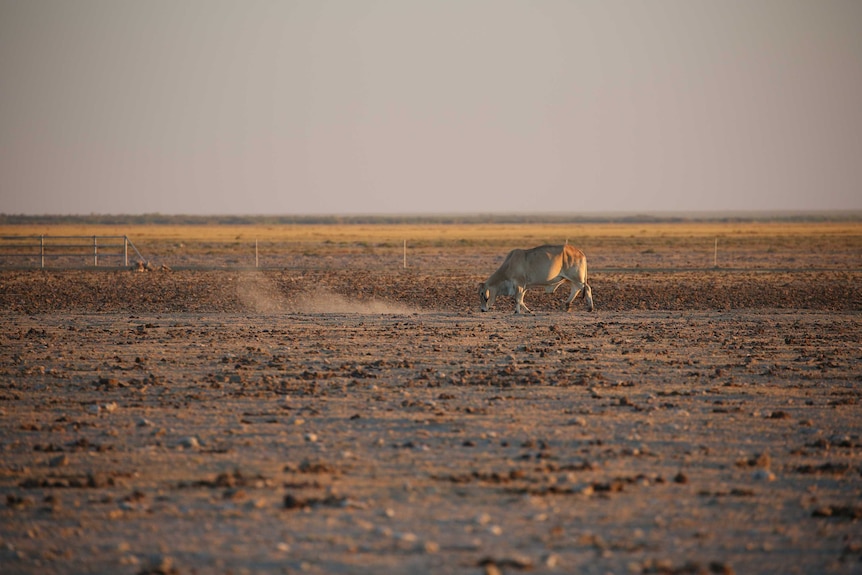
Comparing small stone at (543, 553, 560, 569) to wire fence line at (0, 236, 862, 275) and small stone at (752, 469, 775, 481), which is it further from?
wire fence line at (0, 236, 862, 275)

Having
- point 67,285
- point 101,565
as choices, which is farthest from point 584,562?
point 67,285

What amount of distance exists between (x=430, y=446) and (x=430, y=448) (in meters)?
0.13

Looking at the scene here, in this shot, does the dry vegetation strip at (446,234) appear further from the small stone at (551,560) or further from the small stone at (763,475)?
the small stone at (551,560)

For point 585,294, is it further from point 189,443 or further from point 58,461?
point 58,461

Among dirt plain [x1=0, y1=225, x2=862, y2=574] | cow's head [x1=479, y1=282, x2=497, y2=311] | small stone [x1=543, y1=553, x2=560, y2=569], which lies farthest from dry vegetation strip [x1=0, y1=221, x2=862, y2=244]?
small stone [x1=543, y1=553, x2=560, y2=569]

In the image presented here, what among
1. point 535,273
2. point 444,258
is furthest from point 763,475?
point 444,258

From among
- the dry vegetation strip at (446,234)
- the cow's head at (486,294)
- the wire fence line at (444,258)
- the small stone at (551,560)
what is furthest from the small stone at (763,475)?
the dry vegetation strip at (446,234)

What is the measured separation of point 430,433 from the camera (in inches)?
500

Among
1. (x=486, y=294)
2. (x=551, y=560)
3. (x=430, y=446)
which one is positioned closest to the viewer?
(x=551, y=560)

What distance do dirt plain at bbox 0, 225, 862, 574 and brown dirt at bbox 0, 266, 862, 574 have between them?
4 centimetres

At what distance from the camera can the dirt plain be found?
8.26 meters

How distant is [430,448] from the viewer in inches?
466

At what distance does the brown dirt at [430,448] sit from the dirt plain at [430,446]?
4cm

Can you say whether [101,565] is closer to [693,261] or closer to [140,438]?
[140,438]
